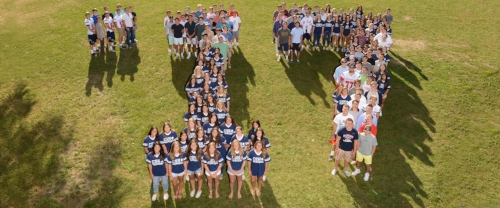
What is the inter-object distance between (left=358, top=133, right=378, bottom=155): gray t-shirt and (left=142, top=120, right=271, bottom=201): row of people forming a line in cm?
280

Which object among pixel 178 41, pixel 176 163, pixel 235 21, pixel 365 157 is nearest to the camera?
pixel 176 163

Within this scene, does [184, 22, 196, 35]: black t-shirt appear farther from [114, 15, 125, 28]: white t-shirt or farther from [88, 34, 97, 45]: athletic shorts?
[88, 34, 97, 45]: athletic shorts

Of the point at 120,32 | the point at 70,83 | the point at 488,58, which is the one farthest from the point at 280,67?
the point at 488,58

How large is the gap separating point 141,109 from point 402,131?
10.2 metres

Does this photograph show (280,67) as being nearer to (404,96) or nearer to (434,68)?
(404,96)

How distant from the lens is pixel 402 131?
13.7 metres

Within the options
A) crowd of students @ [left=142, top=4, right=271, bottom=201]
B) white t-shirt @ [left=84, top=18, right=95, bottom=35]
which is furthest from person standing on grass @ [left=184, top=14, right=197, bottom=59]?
crowd of students @ [left=142, top=4, right=271, bottom=201]

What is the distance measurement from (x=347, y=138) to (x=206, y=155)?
4.16 meters

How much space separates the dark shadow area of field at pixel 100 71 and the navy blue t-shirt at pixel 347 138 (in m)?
10.5

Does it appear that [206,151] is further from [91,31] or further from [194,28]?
[91,31]

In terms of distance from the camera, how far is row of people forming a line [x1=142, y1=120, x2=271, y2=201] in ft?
32.0

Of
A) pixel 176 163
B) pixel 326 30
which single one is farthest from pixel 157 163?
pixel 326 30

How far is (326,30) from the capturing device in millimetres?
18688

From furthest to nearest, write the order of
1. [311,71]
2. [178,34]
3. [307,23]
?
[307,23] < [311,71] < [178,34]
